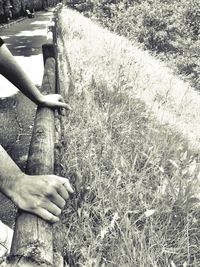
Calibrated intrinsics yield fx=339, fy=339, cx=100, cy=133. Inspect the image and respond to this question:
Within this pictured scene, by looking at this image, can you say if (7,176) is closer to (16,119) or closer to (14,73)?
(14,73)

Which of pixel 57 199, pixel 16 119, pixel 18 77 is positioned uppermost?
pixel 18 77

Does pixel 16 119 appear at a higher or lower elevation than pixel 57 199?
lower

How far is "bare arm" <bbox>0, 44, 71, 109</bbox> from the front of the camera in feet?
5.62

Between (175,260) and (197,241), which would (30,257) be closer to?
(175,260)

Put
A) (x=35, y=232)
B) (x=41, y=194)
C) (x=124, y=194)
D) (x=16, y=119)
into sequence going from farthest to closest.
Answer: (x=16, y=119) < (x=124, y=194) < (x=41, y=194) < (x=35, y=232)

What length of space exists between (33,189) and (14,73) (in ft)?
2.93

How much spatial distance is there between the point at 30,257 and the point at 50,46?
2623mm

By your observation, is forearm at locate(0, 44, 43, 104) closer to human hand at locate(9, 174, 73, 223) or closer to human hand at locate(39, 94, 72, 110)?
human hand at locate(39, 94, 72, 110)

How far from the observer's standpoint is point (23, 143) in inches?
157

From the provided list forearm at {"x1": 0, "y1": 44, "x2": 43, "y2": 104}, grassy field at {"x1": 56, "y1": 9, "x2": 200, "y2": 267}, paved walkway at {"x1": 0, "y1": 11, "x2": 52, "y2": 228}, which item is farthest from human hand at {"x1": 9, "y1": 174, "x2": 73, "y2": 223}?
paved walkway at {"x1": 0, "y1": 11, "x2": 52, "y2": 228}

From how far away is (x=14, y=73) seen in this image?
180 centimetres

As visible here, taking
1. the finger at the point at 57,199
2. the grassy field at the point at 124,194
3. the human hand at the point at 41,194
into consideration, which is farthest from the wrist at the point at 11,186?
the grassy field at the point at 124,194

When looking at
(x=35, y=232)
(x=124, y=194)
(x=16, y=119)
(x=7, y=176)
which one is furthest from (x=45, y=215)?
(x=16, y=119)

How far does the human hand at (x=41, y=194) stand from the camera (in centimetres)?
104
